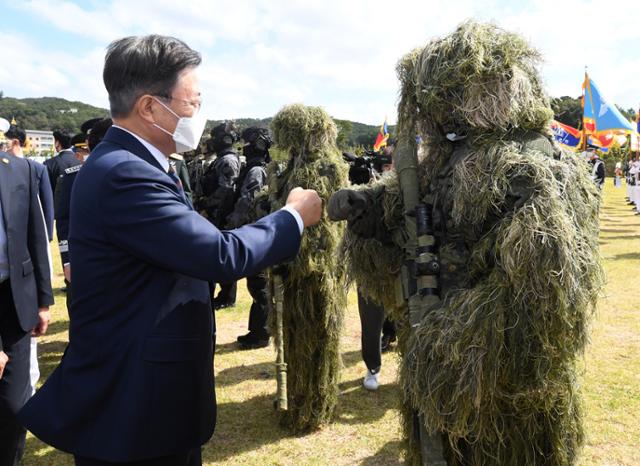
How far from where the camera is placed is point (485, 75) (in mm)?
2037

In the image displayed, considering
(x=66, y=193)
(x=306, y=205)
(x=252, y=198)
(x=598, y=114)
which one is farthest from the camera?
(x=598, y=114)

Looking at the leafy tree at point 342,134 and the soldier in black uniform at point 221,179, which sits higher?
the leafy tree at point 342,134

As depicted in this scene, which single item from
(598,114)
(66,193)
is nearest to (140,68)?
(66,193)

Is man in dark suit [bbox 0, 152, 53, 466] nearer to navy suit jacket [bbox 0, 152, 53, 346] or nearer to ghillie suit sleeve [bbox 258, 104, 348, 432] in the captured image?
navy suit jacket [bbox 0, 152, 53, 346]

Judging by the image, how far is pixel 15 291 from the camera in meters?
2.89

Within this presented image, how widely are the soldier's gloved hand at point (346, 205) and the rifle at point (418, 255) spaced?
0.79 feet

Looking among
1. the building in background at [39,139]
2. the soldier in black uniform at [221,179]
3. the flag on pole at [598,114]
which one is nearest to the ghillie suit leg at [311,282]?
the soldier in black uniform at [221,179]

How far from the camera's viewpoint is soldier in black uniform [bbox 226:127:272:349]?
226 inches

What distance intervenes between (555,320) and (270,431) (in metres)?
2.96

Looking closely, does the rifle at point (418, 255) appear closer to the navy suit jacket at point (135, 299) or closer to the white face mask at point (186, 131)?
the navy suit jacket at point (135, 299)

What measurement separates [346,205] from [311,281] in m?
1.67

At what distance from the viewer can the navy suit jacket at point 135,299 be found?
1.55 meters

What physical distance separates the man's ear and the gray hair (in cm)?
1

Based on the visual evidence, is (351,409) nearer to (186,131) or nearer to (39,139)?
(186,131)
